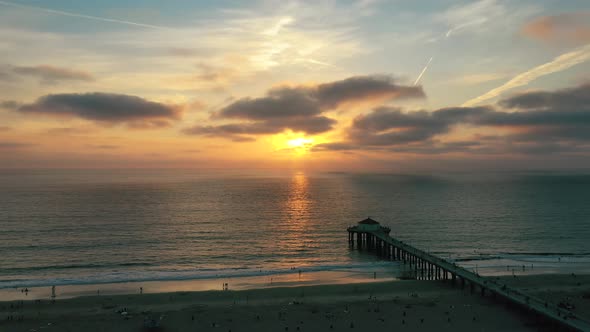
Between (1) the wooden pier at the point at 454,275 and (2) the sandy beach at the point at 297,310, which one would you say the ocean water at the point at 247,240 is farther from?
(2) the sandy beach at the point at 297,310

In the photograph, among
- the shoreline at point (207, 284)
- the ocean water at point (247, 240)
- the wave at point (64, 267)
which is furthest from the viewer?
the ocean water at point (247, 240)

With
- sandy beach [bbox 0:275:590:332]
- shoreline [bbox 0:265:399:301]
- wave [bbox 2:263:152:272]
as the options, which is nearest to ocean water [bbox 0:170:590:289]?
wave [bbox 2:263:152:272]

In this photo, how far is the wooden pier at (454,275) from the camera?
32.2 m

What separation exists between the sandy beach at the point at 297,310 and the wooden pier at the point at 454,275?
113 cm

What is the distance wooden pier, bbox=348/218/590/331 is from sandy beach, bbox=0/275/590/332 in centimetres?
113

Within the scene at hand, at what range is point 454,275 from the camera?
151 feet

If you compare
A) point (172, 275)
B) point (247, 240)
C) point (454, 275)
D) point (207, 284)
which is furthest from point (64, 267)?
point (454, 275)

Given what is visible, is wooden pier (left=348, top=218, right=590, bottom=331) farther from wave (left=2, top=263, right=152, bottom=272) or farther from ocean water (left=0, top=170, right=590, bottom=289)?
wave (left=2, top=263, right=152, bottom=272)

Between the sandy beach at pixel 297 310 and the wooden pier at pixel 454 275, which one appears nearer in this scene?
the wooden pier at pixel 454 275

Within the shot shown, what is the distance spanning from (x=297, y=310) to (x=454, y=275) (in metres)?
19.5

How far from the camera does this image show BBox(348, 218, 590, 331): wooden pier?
106 ft

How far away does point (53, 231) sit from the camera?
77.2 m

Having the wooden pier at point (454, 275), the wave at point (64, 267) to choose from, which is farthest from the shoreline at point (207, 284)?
the wave at point (64, 267)

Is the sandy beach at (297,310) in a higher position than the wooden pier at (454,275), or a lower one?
lower
